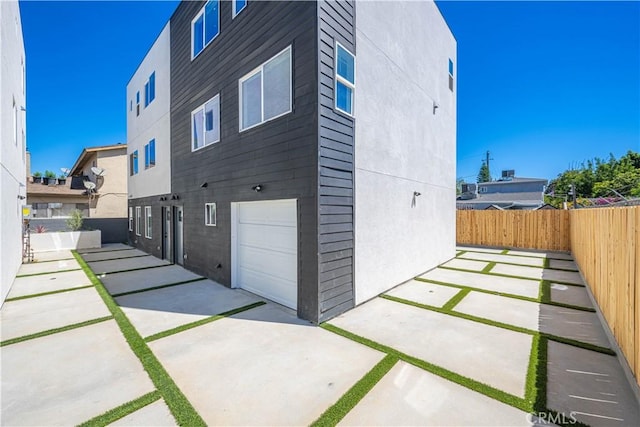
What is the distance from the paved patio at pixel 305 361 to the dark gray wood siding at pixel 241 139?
1074 mm

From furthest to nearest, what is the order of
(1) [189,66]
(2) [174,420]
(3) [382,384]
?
(1) [189,66] → (3) [382,384] → (2) [174,420]

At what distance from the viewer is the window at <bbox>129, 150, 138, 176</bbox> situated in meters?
12.5

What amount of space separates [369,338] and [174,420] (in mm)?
2440

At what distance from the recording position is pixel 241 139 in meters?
5.75

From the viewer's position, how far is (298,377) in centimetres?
288

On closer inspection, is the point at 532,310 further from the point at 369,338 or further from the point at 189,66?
the point at 189,66

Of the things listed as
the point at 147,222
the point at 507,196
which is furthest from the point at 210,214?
A: the point at 507,196

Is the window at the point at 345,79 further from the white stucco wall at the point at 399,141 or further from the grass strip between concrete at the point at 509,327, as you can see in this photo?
the grass strip between concrete at the point at 509,327

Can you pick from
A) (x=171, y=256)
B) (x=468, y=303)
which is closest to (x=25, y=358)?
(x=171, y=256)

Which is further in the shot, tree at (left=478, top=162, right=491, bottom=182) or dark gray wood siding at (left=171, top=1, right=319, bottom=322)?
tree at (left=478, top=162, right=491, bottom=182)

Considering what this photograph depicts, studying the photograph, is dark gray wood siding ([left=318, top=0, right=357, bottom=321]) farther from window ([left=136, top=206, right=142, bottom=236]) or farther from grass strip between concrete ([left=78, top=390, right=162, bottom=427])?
window ([left=136, top=206, right=142, bottom=236])

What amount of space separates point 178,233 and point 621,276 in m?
10.1

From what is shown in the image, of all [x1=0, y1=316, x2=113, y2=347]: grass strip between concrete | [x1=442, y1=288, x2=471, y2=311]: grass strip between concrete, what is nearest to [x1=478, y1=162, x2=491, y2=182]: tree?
[x1=442, y1=288, x2=471, y2=311]: grass strip between concrete

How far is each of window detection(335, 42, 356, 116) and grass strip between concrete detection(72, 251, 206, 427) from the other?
4334 millimetres
